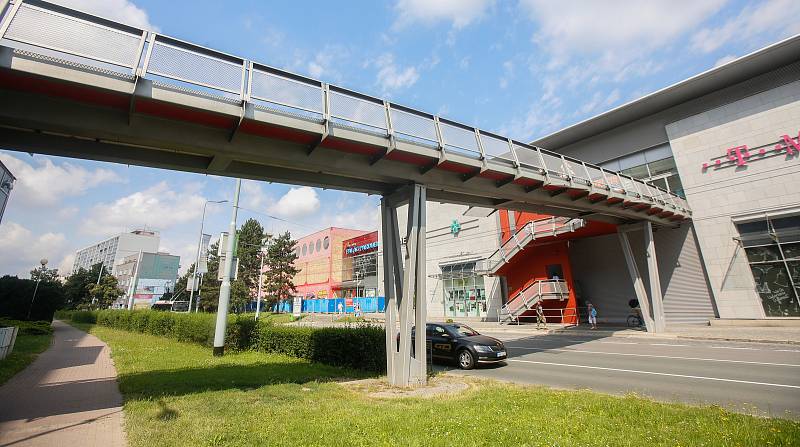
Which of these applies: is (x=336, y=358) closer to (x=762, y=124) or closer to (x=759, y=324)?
(x=759, y=324)

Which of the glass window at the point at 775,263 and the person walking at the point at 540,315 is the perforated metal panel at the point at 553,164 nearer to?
the person walking at the point at 540,315

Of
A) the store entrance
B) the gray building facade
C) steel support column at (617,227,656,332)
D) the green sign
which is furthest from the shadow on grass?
the green sign

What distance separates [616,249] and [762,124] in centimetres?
1127

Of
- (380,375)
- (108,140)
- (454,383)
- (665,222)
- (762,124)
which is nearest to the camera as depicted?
(108,140)

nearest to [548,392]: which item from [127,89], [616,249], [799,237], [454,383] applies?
[454,383]

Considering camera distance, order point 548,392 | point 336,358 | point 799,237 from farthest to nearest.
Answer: point 799,237 → point 336,358 → point 548,392

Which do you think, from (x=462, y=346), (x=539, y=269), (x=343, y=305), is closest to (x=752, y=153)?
(x=539, y=269)

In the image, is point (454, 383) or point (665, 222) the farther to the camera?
point (665, 222)

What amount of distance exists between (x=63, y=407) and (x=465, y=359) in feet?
34.3

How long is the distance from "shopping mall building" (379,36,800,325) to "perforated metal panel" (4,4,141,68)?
13.5m

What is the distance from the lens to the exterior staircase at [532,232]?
24.2 metres

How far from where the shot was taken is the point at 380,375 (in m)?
10.6

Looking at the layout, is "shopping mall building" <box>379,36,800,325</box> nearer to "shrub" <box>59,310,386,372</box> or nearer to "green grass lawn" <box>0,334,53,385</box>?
"shrub" <box>59,310,386,372</box>

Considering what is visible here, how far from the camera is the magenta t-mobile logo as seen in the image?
1981cm
